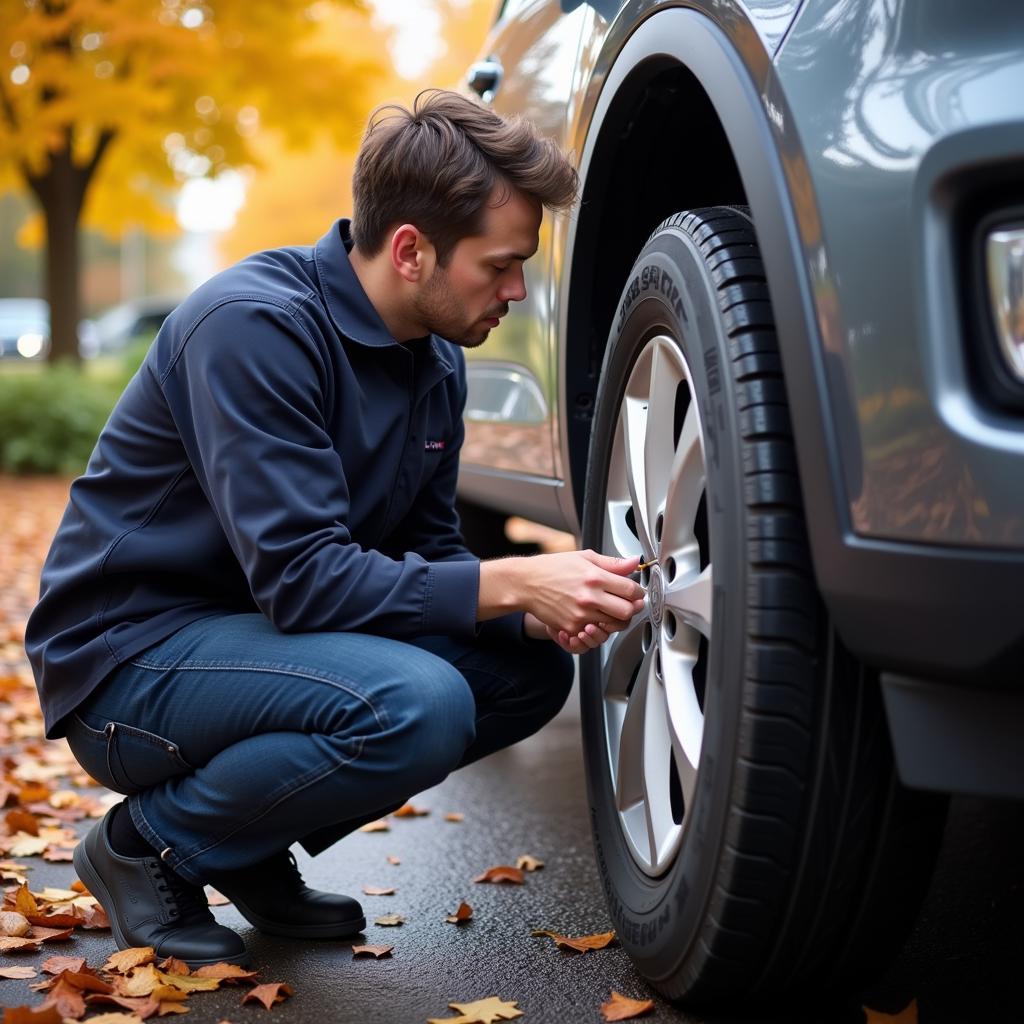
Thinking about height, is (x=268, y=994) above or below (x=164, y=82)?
below

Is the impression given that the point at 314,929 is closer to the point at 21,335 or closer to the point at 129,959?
the point at 129,959

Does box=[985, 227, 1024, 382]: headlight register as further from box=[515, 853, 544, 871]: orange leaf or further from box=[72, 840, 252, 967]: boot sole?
box=[515, 853, 544, 871]: orange leaf

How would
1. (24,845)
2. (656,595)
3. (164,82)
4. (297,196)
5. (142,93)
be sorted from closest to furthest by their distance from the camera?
1. (656,595)
2. (24,845)
3. (142,93)
4. (164,82)
5. (297,196)

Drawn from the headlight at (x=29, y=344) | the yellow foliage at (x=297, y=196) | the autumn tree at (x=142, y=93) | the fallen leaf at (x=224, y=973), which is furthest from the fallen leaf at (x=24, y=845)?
the headlight at (x=29, y=344)

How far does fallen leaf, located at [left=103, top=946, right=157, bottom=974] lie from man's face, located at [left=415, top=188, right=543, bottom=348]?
1.08 meters

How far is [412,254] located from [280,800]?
886mm

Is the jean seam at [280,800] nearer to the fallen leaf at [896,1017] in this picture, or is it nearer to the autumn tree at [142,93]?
the fallen leaf at [896,1017]

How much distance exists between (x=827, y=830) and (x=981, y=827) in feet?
4.80

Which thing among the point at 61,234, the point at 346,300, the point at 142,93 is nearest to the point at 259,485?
the point at 346,300

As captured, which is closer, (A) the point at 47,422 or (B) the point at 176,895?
(B) the point at 176,895

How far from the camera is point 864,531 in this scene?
4.89ft

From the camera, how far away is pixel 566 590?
209 cm

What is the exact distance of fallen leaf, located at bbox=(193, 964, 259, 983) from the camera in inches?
83.5

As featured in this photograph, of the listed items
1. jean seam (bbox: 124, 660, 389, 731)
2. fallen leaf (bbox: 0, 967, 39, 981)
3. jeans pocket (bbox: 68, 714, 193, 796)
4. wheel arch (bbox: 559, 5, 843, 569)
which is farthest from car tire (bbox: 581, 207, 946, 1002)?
fallen leaf (bbox: 0, 967, 39, 981)
